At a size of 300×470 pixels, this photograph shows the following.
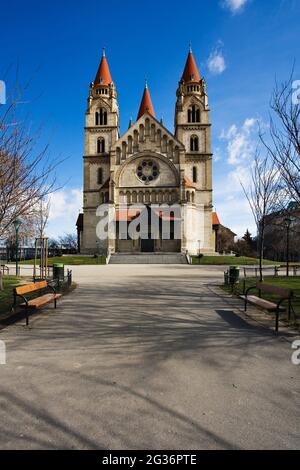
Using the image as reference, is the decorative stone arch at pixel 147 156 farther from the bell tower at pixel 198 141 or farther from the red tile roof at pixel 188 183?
the bell tower at pixel 198 141

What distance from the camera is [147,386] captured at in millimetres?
3957

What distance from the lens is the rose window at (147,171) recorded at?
4747cm

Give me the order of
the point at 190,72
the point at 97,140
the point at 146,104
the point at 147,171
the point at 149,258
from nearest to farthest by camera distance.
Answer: the point at 149,258
the point at 147,171
the point at 97,140
the point at 190,72
the point at 146,104

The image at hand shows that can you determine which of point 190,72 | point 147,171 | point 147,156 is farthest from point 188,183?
point 190,72

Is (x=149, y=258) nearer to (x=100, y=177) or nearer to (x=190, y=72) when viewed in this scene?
(x=100, y=177)

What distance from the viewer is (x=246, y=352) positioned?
5383 millimetres

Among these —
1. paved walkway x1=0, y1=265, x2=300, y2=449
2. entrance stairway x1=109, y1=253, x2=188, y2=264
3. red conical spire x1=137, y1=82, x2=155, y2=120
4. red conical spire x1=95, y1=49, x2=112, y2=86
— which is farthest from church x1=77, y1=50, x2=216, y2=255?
paved walkway x1=0, y1=265, x2=300, y2=449

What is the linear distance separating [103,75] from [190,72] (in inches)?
637

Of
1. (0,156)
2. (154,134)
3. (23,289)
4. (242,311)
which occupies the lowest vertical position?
(242,311)

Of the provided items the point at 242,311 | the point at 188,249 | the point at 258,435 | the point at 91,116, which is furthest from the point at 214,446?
the point at 91,116

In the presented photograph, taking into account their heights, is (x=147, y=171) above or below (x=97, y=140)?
below

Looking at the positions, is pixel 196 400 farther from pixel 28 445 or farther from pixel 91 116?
pixel 91 116

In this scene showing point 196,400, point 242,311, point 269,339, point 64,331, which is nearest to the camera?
point 196,400

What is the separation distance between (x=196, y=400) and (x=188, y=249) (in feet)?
139
